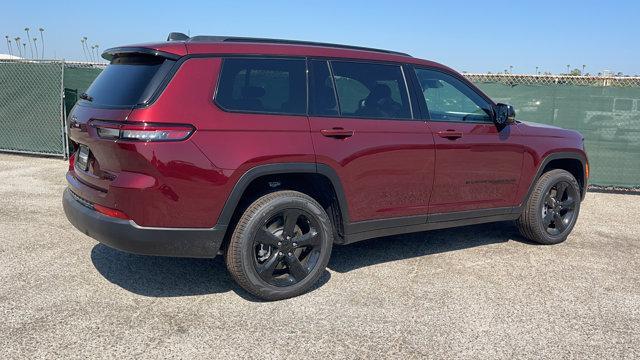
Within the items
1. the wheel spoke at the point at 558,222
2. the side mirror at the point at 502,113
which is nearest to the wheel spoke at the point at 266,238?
the side mirror at the point at 502,113

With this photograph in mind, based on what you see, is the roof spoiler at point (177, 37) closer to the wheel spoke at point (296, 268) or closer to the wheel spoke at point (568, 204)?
the wheel spoke at point (296, 268)

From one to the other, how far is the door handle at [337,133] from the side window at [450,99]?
0.96 m

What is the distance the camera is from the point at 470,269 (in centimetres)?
470

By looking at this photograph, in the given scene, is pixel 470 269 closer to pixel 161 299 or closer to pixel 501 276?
pixel 501 276

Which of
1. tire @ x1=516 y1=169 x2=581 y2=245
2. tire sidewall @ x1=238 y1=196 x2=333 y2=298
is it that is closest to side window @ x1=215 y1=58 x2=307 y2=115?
tire sidewall @ x1=238 y1=196 x2=333 y2=298

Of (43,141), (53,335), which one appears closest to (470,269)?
(53,335)

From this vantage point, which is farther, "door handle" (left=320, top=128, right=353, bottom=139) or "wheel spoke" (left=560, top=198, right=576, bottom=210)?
"wheel spoke" (left=560, top=198, right=576, bottom=210)

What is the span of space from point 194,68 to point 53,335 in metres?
1.86

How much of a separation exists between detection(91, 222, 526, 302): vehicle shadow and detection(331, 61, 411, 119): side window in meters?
1.36

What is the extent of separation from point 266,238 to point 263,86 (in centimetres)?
107

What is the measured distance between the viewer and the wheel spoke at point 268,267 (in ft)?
12.4

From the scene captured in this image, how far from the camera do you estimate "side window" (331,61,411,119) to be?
13.6ft

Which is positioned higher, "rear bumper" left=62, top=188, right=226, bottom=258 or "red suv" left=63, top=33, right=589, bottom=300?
"red suv" left=63, top=33, right=589, bottom=300

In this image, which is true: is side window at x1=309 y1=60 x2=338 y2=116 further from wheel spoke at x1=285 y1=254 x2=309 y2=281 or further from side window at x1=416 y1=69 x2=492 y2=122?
wheel spoke at x1=285 y1=254 x2=309 y2=281
